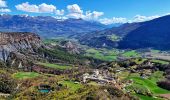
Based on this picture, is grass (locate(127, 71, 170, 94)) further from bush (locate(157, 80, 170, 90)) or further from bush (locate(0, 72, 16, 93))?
bush (locate(0, 72, 16, 93))

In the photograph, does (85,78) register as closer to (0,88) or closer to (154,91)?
(154,91)

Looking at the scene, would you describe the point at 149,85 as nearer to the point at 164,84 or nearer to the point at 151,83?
the point at 151,83

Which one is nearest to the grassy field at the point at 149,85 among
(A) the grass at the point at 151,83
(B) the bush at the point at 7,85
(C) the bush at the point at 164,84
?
(A) the grass at the point at 151,83

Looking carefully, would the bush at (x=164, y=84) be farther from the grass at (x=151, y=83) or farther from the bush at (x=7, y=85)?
the bush at (x=7, y=85)

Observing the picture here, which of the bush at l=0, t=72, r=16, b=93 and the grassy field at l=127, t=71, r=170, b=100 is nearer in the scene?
the grassy field at l=127, t=71, r=170, b=100

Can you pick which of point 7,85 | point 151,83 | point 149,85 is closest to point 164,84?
point 151,83

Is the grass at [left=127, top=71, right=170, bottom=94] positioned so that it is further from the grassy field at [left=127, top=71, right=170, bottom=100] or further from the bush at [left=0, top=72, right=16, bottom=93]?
the bush at [left=0, top=72, right=16, bottom=93]

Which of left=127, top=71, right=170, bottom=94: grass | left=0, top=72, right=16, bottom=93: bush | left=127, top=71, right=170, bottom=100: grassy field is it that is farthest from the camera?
left=0, top=72, right=16, bottom=93: bush

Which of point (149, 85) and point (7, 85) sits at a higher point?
point (149, 85)

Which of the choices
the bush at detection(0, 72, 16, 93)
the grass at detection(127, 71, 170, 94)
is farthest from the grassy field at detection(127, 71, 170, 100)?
the bush at detection(0, 72, 16, 93)

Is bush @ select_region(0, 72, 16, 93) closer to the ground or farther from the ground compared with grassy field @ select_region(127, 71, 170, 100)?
closer to the ground

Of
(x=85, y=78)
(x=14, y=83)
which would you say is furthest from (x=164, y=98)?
(x=14, y=83)

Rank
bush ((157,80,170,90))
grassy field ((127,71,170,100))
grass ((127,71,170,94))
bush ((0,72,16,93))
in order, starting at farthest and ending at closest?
bush ((0,72,16,93)), bush ((157,80,170,90)), grass ((127,71,170,94)), grassy field ((127,71,170,100))

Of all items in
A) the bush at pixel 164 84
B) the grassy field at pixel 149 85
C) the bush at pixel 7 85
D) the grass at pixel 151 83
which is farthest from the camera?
the bush at pixel 7 85
